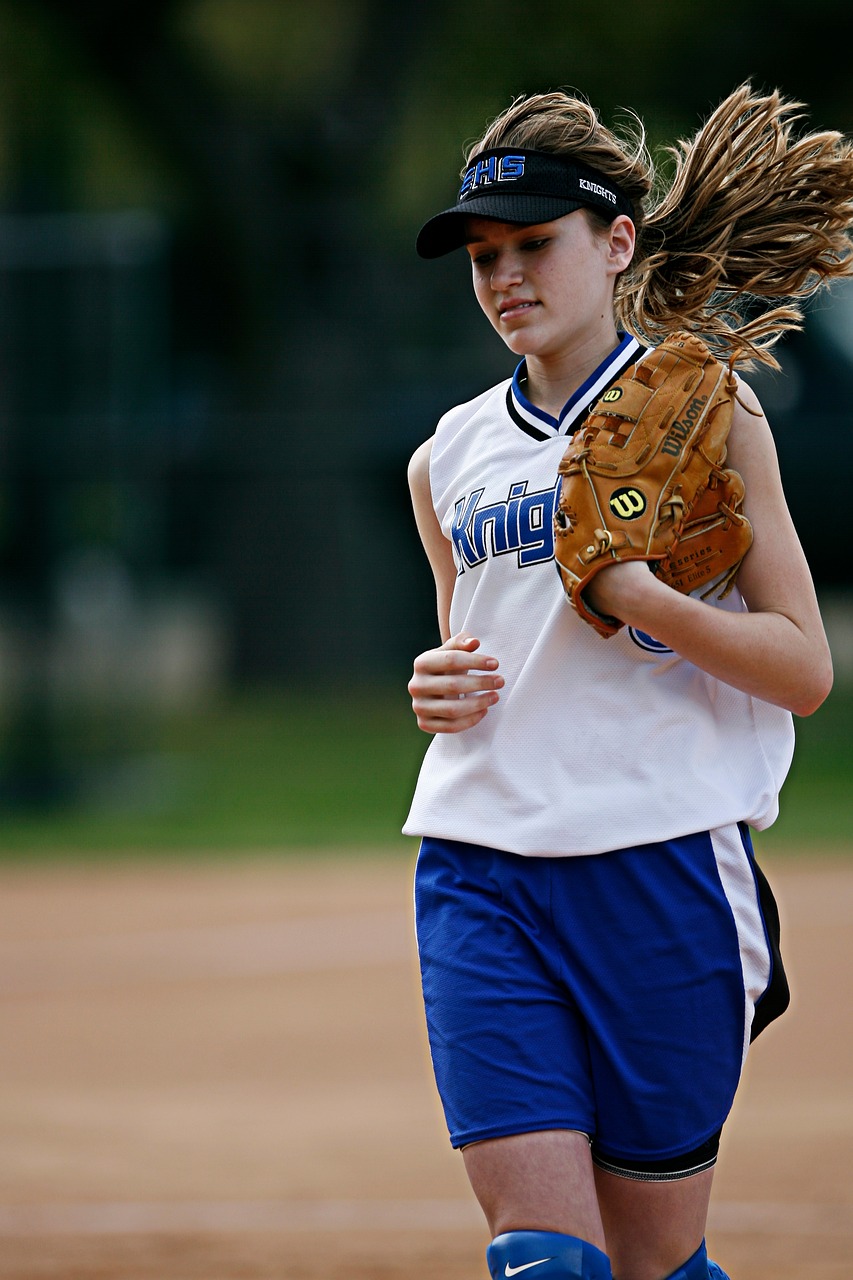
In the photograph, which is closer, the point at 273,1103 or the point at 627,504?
the point at 627,504

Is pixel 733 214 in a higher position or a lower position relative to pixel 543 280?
higher

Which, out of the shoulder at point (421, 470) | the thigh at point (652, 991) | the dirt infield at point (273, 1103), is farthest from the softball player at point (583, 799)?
the dirt infield at point (273, 1103)

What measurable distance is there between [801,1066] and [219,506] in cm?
2037

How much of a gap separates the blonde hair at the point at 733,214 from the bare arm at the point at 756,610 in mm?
256

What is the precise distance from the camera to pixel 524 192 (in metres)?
2.60

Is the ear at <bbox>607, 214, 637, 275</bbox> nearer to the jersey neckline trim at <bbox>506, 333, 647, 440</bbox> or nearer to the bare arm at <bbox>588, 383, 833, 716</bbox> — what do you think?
the jersey neckline trim at <bbox>506, 333, 647, 440</bbox>

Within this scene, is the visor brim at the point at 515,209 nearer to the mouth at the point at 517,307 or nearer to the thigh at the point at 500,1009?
the mouth at the point at 517,307

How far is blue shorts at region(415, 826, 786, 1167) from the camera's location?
2525mm

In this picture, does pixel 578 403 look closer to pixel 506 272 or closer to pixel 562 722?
pixel 506 272

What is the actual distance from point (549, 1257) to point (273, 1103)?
4.12 m

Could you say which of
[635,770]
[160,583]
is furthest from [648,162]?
[160,583]

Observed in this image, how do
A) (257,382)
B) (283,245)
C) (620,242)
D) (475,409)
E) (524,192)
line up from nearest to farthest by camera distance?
(524,192), (620,242), (475,409), (283,245), (257,382)

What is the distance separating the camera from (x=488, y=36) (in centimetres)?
2014

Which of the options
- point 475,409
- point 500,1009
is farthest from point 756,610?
point 500,1009
